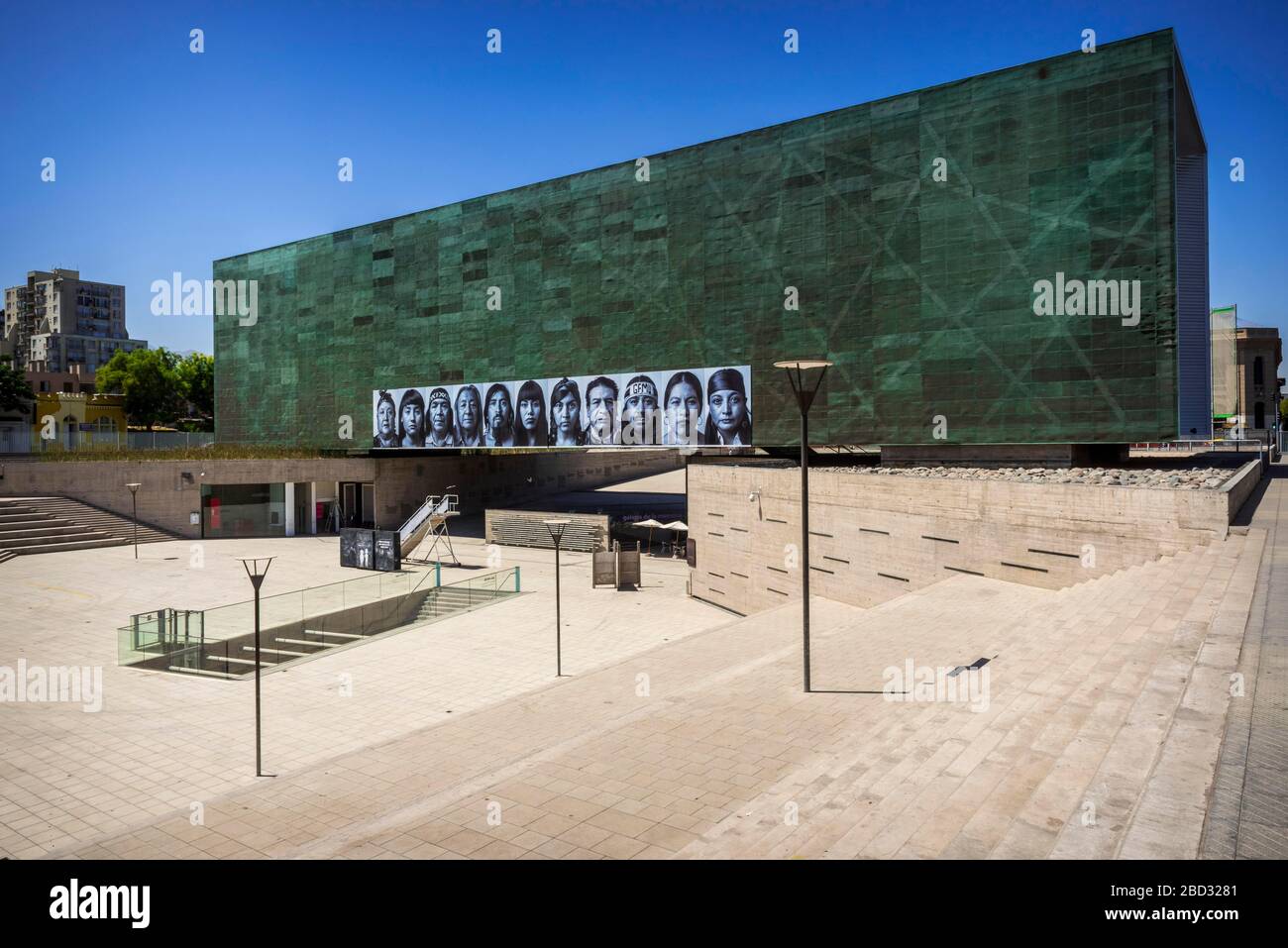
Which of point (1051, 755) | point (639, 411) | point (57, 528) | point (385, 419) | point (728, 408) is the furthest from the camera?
point (385, 419)

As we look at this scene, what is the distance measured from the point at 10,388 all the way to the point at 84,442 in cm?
2171

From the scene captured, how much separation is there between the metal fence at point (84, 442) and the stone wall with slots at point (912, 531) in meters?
36.4

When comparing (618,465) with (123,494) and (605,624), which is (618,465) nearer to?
(123,494)

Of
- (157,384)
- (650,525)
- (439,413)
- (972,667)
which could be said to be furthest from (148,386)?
(972,667)

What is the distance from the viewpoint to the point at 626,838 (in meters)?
6.84

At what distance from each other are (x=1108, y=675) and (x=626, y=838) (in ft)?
17.5

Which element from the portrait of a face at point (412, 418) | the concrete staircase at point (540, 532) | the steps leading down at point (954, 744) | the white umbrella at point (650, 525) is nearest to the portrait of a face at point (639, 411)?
the white umbrella at point (650, 525)

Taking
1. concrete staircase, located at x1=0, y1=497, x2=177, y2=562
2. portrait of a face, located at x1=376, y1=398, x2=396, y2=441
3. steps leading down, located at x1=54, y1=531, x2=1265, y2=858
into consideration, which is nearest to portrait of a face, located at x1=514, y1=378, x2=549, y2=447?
portrait of a face, located at x1=376, y1=398, x2=396, y2=441

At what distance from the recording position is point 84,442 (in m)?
45.8

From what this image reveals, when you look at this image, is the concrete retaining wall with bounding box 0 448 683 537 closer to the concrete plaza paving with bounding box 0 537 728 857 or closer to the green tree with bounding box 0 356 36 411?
the concrete plaza paving with bounding box 0 537 728 857

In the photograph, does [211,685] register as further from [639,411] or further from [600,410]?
[600,410]

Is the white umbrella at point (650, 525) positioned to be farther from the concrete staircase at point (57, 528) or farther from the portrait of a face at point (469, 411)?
the concrete staircase at point (57, 528)

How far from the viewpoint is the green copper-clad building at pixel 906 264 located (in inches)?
1037
